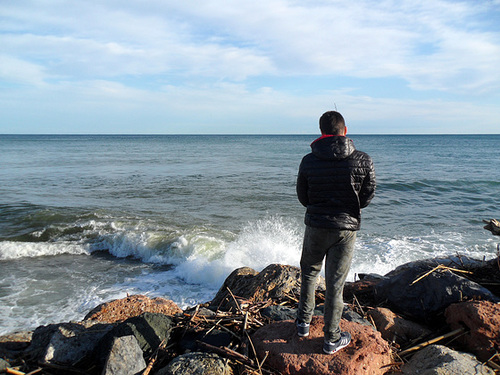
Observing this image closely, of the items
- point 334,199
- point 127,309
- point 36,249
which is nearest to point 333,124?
point 334,199

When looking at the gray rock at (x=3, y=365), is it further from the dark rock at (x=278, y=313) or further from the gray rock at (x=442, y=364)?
the gray rock at (x=442, y=364)

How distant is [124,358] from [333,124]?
112 inches

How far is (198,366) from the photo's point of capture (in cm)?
305

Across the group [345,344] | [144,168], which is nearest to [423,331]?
[345,344]

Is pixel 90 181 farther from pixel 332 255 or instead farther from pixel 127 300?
pixel 332 255

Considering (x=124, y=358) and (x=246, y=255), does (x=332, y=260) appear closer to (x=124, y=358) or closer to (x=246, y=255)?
(x=124, y=358)

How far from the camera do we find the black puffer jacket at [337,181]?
10.6ft

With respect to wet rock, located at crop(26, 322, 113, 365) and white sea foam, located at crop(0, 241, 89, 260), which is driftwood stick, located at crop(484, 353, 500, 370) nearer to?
wet rock, located at crop(26, 322, 113, 365)

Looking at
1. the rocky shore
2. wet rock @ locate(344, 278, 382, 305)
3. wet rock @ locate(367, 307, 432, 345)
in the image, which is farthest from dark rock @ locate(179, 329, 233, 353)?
wet rock @ locate(344, 278, 382, 305)

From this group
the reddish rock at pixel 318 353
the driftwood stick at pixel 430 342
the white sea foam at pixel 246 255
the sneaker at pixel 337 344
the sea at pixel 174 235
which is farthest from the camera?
the white sea foam at pixel 246 255

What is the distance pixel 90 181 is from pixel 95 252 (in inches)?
490

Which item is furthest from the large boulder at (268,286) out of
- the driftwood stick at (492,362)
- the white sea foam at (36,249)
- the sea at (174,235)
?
the white sea foam at (36,249)

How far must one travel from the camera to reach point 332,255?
3373mm

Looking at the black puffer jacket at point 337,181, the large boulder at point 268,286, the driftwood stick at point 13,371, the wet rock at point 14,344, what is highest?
the black puffer jacket at point 337,181
